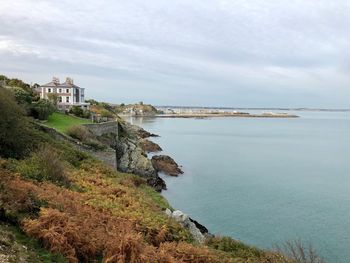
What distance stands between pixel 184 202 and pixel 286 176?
51.0 ft

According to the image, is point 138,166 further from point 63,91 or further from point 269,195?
point 63,91

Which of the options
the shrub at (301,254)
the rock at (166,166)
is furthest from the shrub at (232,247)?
the rock at (166,166)

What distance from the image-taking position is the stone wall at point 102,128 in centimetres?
3625

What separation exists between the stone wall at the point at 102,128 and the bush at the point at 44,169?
1710 cm

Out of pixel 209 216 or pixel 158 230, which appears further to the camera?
pixel 209 216

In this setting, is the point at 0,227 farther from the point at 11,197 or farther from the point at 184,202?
the point at 184,202

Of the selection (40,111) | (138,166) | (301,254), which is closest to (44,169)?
(301,254)

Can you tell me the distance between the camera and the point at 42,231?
1034 centimetres

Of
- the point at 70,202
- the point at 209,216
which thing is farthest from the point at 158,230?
the point at 209,216

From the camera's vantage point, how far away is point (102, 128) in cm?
3841

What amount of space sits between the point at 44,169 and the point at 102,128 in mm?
21027

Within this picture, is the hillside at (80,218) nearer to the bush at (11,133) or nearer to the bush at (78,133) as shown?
the bush at (11,133)

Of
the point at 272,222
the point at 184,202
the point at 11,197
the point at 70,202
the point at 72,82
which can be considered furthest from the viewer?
the point at 72,82

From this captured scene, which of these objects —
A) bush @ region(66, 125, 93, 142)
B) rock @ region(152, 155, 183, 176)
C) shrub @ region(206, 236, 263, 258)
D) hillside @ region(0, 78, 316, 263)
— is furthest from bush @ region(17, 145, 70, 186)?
rock @ region(152, 155, 183, 176)
